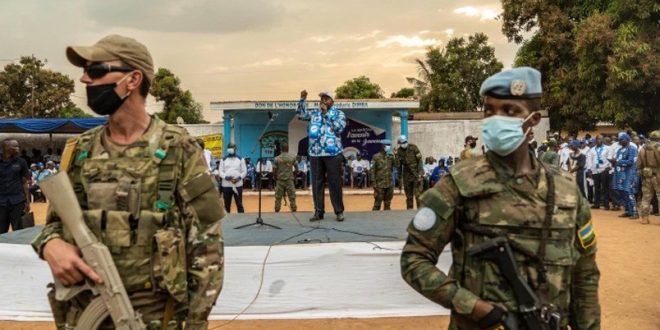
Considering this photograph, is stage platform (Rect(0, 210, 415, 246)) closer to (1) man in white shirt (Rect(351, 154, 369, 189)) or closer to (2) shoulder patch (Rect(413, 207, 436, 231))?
(2) shoulder patch (Rect(413, 207, 436, 231))

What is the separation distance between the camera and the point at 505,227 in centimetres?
181

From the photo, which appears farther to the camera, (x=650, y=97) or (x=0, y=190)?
(x=650, y=97)

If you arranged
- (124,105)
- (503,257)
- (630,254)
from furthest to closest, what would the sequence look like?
(630,254) → (124,105) → (503,257)

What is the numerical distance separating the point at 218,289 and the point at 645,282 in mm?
6614

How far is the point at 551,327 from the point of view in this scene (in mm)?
1761

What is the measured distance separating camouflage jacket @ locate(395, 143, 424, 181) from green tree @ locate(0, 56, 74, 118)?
29.7 metres

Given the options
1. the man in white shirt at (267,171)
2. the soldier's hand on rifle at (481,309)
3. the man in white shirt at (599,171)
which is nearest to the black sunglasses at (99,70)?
the soldier's hand on rifle at (481,309)

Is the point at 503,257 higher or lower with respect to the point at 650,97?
lower

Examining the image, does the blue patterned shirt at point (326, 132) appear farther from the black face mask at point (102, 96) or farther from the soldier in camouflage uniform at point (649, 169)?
the soldier in camouflage uniform at point (649, 169)

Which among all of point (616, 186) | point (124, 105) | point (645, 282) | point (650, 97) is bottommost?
point (645, 282)

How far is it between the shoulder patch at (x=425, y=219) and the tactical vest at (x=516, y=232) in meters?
0.11

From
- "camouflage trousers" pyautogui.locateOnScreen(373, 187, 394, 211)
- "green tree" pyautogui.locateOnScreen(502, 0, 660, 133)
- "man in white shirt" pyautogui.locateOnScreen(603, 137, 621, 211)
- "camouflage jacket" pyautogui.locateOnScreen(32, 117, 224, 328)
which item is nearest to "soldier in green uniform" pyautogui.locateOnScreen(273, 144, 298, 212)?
"camouflage trousers" pyautogui.locateOnScreen(373, 187, 394, 211)

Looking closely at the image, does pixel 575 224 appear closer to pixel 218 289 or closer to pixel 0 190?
pixel 218 289

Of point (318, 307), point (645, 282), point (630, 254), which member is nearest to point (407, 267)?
point (318, 307)
